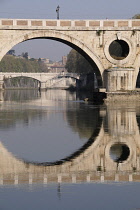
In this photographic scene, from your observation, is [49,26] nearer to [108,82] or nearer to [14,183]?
[108,82]

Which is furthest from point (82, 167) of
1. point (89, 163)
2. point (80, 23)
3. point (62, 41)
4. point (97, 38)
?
point (62, 41)

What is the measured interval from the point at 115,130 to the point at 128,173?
1066 centimetres

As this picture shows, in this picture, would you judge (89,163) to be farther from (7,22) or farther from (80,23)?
(80,23)

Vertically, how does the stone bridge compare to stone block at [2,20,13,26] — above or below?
below

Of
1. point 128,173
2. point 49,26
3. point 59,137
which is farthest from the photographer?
point 49,26

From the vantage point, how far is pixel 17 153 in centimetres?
1805

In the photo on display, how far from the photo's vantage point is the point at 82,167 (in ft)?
50.7

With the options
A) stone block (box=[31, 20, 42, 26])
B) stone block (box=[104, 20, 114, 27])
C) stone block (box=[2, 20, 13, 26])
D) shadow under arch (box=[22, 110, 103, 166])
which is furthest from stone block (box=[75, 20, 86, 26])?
shadow under arch (box=[22, 110, 103, 166])

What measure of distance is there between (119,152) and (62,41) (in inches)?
1447

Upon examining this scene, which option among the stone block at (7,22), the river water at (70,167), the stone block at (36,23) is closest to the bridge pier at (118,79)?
the stone block at (36,23)

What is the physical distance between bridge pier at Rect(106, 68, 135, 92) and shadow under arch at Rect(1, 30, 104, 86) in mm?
1992

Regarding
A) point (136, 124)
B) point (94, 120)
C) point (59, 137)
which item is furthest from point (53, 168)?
point (94, 120)

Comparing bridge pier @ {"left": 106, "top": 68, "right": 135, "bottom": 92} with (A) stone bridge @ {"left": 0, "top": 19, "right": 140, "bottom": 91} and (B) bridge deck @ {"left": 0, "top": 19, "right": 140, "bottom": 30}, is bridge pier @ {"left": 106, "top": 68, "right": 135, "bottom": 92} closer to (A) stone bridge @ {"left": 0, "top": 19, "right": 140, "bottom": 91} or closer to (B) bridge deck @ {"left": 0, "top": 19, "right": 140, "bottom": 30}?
(A) stone bridge @ {"left": 0, "top": 19, "right": 140, "bottom": 91}

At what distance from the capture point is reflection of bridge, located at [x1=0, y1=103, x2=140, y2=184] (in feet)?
45.2
